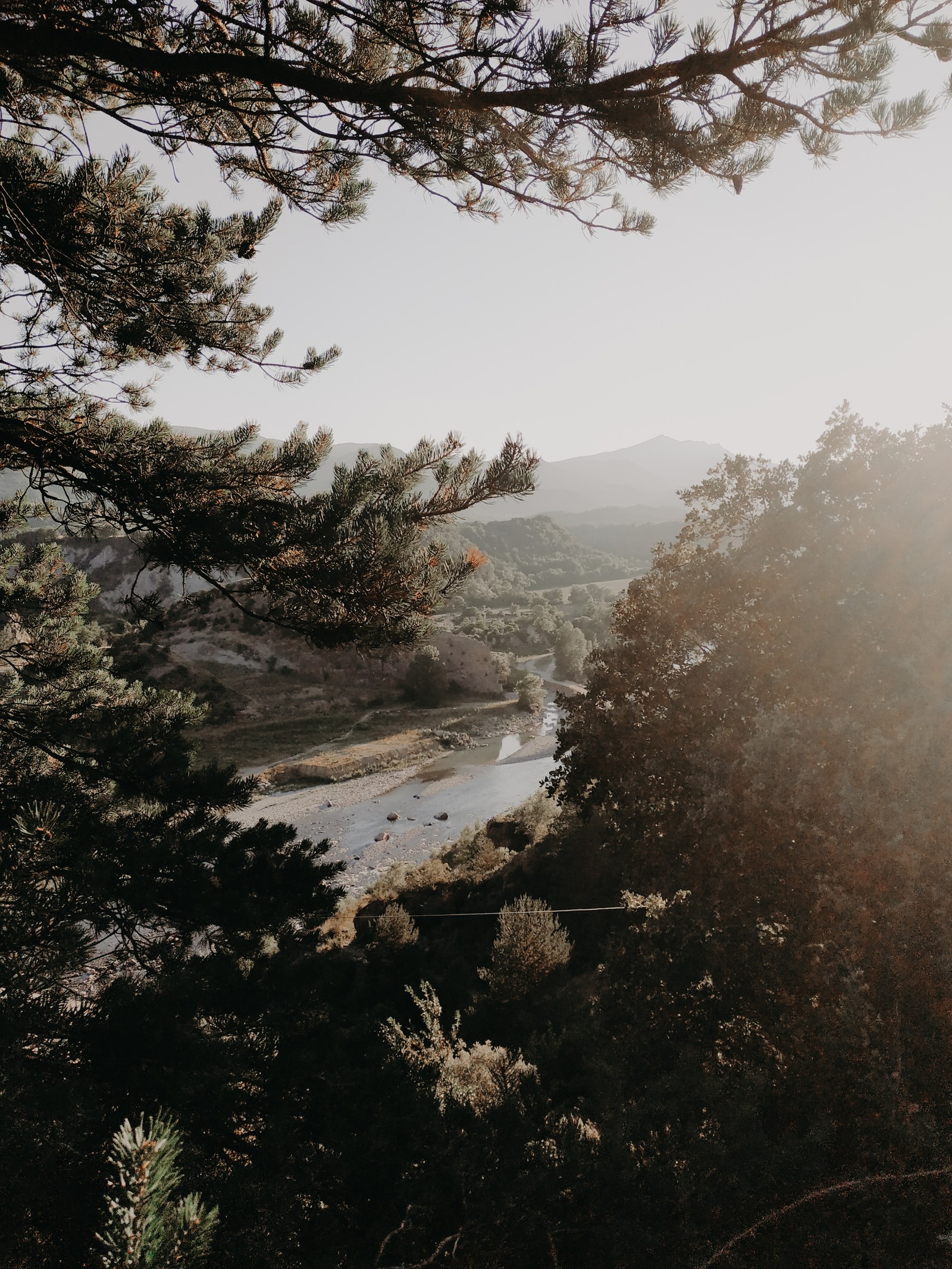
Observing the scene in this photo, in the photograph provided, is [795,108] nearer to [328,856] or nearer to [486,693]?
[328,856]

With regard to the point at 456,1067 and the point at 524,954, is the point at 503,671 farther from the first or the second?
the point at 456,1067

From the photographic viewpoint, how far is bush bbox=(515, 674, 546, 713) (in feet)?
138

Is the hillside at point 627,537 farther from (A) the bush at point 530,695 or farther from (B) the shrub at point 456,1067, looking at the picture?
(B) the shrub at point 456,1067

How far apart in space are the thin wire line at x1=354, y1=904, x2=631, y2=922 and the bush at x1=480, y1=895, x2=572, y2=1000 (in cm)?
12

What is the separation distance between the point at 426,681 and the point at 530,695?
7618 millimetres

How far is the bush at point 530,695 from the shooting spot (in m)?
42.2

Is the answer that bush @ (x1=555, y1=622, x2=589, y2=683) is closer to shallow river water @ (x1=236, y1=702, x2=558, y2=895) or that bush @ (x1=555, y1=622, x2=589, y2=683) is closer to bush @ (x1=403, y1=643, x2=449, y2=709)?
bush @ (x1=403, y1=643, x2=449, y2=709)

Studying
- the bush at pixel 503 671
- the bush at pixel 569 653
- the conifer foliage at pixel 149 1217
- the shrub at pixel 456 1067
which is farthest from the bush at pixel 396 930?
the bush at pixel 569 653

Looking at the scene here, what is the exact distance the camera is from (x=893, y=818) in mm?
4941

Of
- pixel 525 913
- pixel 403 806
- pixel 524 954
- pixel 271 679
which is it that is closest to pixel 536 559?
pixel 271 679

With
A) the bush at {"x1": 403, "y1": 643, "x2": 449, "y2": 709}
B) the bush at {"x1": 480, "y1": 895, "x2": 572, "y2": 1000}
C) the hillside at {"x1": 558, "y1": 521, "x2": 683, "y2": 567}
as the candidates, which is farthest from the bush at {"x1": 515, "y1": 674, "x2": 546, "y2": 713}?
the hillside at {"x1": 558, "y1": 521, "x2": 683, "y2": 567}

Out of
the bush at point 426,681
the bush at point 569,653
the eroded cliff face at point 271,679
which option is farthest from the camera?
the bush at point 569,653

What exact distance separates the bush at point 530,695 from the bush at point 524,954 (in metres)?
32.3

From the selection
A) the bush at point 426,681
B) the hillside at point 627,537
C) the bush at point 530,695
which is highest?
the hillside at point 627,537
